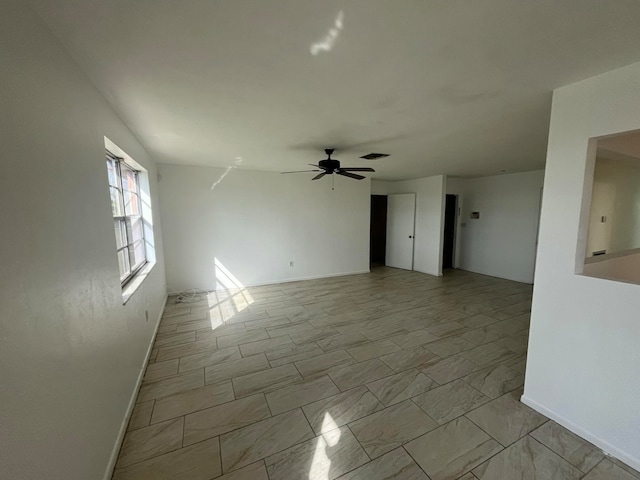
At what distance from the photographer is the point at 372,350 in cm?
281

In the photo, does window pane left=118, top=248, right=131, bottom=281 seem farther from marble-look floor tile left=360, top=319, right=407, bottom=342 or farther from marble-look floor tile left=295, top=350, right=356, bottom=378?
marble-look floor tile left=360, top=319, right=407, bottom=342

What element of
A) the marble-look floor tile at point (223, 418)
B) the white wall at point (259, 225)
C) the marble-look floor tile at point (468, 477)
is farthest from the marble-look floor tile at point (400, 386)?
the white wall at point (259, 225)

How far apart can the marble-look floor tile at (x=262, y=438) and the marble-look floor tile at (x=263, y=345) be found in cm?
98

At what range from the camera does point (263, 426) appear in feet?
6.01

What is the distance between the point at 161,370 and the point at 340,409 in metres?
1.75

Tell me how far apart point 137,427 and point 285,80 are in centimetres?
258

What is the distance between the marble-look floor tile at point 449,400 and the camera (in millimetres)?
1932

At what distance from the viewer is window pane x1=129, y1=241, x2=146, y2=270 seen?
2842 millimetres

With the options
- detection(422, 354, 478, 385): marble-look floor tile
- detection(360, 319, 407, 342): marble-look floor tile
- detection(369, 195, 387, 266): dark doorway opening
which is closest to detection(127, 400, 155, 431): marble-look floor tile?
detection(360, 319, 407, 342): marble-look floor tile

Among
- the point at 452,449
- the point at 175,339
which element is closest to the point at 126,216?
the point at 175,339

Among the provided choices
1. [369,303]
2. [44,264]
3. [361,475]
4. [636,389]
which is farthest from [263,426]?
[369,303]

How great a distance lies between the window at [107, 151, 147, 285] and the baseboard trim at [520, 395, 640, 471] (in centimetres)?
352

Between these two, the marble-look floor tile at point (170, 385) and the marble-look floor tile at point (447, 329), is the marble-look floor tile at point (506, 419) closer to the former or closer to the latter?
the marble-look floor tile at point (447, 329)

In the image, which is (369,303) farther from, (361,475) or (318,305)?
(361,475)
